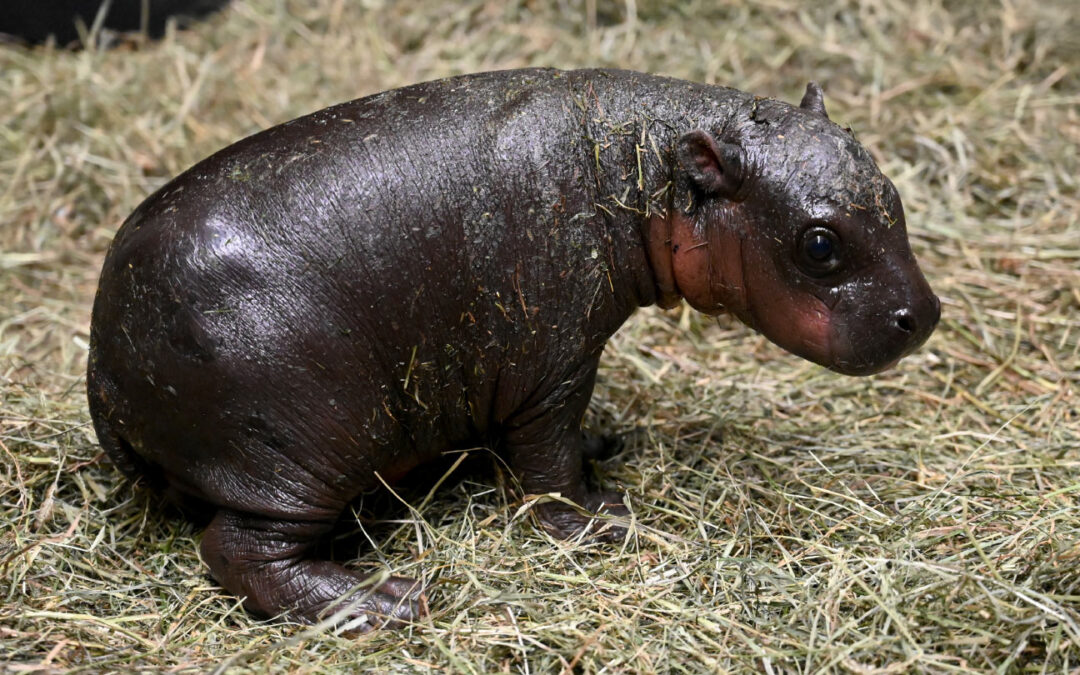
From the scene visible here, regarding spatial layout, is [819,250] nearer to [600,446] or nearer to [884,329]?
[884,329]

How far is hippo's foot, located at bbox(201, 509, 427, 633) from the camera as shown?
140 inches

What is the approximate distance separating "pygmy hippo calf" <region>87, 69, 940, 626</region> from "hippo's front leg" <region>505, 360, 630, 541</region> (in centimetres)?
8

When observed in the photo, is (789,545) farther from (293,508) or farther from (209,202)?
(209,202)

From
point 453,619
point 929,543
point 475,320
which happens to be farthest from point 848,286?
point 453,619

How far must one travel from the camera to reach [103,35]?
7250 mm

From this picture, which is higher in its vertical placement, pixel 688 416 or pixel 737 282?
pixel 737 282

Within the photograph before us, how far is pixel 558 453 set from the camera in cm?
393

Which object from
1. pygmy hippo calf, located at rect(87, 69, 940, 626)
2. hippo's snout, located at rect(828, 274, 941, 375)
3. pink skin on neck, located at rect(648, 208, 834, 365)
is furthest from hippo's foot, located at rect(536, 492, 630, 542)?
hippo's snout, located at rect(828, 274, 941, 375)

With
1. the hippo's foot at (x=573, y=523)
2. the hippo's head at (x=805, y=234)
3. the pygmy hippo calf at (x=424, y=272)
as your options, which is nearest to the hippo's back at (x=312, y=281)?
the pygmy hippo calf at (x=424, y=272)

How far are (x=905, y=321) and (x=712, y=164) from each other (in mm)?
823

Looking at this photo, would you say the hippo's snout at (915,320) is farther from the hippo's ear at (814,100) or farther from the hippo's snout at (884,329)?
the hippo's ear at (814,100)

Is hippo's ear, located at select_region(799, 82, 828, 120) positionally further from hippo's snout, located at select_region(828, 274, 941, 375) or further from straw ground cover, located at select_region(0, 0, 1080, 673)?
straw ground cover, located at select_region(0, 0, 1080, 673)

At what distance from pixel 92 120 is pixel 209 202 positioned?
143 inches

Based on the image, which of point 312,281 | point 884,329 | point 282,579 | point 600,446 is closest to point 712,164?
point 884,329
